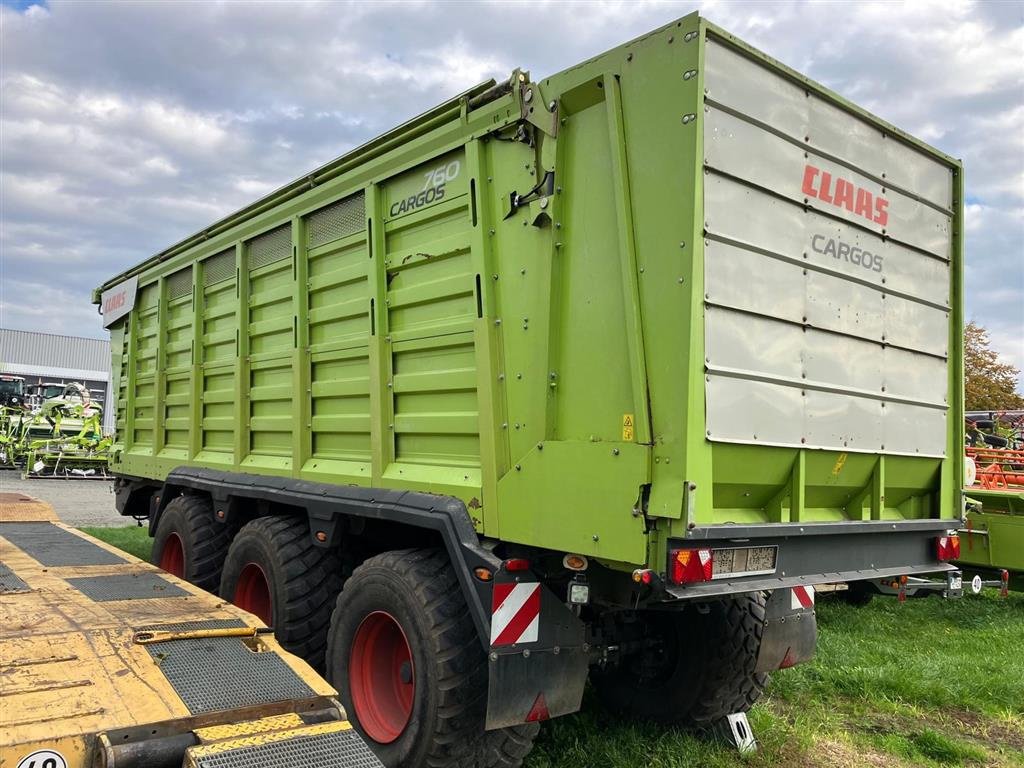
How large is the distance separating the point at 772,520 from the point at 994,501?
5.75 m

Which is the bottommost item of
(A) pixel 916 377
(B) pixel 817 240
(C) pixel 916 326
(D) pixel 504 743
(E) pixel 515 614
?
(D) pixel 504 743

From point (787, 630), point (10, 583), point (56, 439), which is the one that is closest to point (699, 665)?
point (787, 630)

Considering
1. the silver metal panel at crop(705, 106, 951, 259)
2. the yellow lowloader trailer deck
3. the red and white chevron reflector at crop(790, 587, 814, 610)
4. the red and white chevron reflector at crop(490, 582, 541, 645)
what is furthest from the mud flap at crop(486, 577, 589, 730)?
the silver metal panel at crop(705, 106, 951, 259)

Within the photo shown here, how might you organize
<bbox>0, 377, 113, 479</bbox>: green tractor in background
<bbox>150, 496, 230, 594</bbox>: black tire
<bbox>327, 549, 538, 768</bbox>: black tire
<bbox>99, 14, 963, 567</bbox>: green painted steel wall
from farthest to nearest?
<bbox>0, 377, 113, 479</bbox>: green tractor in background, <bbox>150, 496, 230, 594</bbox>: black tire, <bbox>327, 549, 538, 768</bbox>: black tire, <bbox>99, 14, 963, 567</bbox>: green painted steel wall

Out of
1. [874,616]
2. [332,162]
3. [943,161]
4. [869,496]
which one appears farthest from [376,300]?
[874,616]

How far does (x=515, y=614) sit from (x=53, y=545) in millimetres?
4125

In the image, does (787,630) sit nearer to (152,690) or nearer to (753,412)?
(753,412)

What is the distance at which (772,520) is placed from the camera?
3.36m

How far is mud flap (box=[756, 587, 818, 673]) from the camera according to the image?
12.8ft

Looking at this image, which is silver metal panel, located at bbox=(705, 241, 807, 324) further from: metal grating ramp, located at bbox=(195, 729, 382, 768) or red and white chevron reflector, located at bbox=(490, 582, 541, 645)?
metal grating ramp, located at bbox=(195, 729, 382, 768)

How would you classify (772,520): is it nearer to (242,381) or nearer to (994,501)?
(242,381)

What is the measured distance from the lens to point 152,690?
9.20 feet

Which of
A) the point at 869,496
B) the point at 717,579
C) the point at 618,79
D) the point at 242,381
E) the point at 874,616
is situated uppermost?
the point at 618,79

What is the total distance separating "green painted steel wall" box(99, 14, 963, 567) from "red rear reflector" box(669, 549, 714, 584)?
6cm
